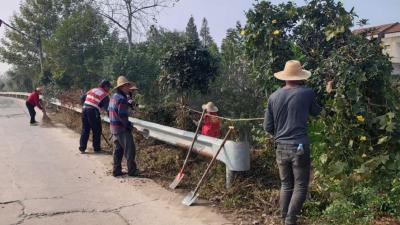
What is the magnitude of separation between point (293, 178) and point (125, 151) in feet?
10.9

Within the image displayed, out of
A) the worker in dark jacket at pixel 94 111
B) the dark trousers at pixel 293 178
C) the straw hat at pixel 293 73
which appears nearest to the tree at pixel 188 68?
the worker in dark jacket at pixel 94 111

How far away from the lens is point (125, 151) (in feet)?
24.4

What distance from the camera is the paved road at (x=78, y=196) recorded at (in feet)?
17.6

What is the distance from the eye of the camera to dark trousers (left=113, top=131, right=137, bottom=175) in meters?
7.39

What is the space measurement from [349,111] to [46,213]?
3.77 m

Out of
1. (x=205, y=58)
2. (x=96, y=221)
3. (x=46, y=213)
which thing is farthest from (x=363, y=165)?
(x=205, y=58)

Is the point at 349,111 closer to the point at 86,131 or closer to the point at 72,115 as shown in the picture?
the point at 86,131

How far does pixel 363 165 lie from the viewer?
4758mm

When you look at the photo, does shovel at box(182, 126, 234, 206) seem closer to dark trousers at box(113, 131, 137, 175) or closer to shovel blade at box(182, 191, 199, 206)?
shovel blade at box(182, 191, 199, 206)

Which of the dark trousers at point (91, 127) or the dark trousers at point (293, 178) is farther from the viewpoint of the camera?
the dark trousers at point (91, 127)

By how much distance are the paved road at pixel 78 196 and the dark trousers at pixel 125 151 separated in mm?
226

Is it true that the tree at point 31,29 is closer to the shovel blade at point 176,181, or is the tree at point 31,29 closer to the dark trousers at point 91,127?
the dark trousers at point 91,127

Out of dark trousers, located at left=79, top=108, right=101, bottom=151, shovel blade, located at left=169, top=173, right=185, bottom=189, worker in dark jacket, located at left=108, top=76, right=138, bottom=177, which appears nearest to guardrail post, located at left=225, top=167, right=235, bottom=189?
shovel blade, located at left=169, top=173, right=185, bottom=189

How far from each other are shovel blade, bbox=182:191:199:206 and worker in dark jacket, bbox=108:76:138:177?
171 centimetres
